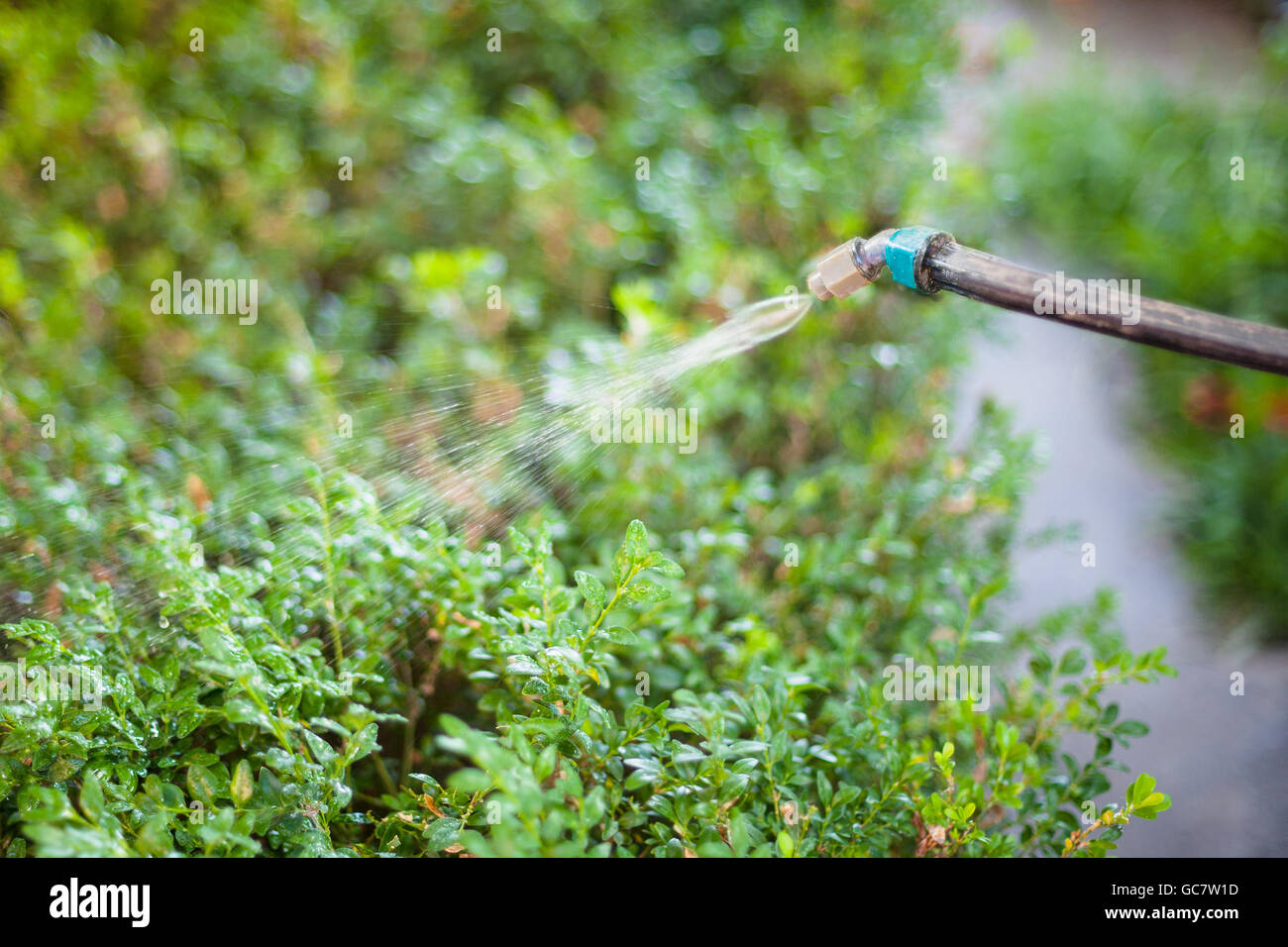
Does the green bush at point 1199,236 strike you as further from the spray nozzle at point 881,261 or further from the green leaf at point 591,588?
the green leaf at point 591,588

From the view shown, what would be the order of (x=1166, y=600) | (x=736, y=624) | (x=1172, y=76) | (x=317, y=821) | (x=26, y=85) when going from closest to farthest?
(x=317, y=821) → (x=736, y=624) → (x=26, y=85) → (x=1166, y=600) → (x=1172, y=76)

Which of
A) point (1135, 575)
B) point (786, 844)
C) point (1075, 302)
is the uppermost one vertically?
point (1075, 302)

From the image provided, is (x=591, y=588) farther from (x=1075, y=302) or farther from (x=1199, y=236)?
(x=1199, y=236)

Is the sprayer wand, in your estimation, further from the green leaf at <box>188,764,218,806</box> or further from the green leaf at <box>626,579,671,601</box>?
the green leaf at <box>188,764,218,806</box>

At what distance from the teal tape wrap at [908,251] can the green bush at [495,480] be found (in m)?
0.63

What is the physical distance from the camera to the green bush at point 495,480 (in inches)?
54.9

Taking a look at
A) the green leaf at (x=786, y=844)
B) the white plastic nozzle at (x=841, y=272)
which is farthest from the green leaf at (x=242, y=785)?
the white plastic nozzle at (x=841, y=272)

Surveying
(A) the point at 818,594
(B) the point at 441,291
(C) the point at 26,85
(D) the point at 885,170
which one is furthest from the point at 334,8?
(A) the point at 818,594

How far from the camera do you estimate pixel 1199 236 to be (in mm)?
4367

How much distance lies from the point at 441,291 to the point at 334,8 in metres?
1.82

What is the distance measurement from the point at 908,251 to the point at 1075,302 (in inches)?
10.6

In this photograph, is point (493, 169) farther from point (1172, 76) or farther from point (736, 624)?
point (1172, 76)

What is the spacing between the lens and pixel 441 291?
2.64 metres

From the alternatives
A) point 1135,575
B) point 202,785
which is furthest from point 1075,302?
point 1135,575
